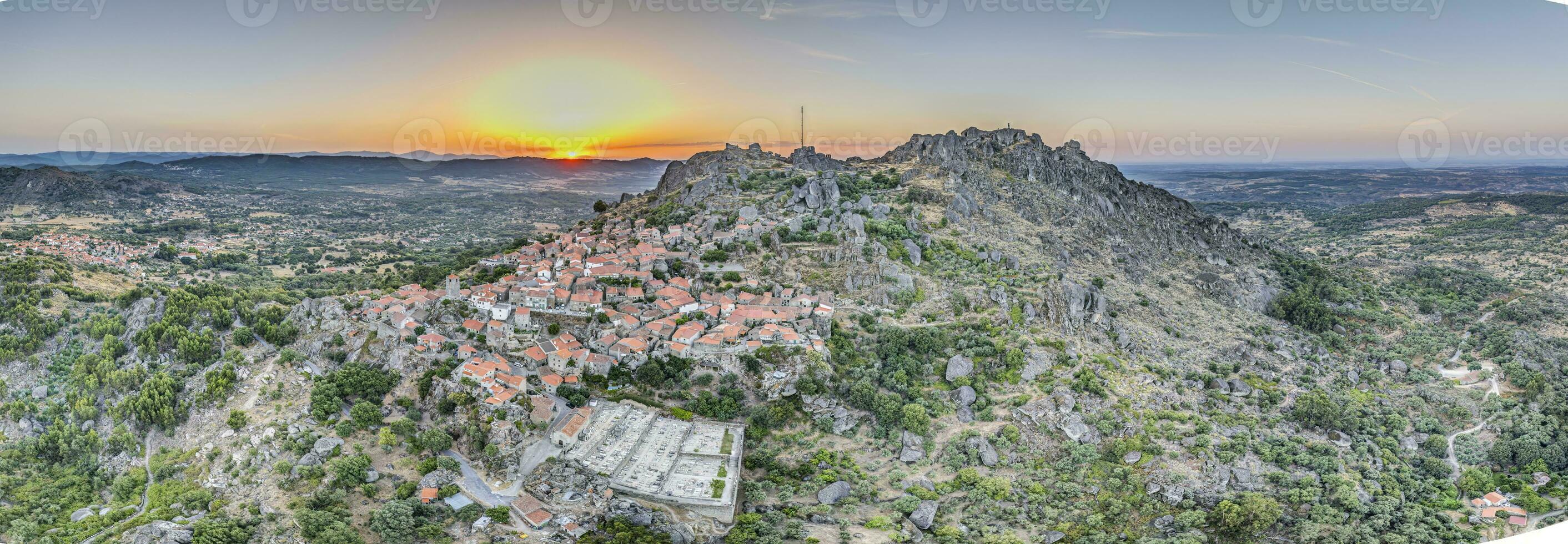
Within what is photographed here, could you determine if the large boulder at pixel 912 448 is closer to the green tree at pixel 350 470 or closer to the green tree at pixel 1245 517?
the green tree at pixel 1245 517

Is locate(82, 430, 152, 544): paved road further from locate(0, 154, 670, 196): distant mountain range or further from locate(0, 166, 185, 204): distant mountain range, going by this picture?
locate(0, 154, 670, 196): distant mountain range

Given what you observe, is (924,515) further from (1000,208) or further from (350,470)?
(1000,208)

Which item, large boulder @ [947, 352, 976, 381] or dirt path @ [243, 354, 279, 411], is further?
large boulder @ [947, 352, 976, 381]

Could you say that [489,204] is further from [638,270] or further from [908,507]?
[908,507]

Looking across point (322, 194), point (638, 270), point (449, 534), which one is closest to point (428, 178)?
point (322, 194)

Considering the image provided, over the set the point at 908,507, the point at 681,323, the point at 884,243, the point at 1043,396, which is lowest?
the point at 908,507

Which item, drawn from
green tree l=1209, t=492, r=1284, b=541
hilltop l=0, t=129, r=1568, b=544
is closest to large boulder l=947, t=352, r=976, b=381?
hilltop l=0, t=129, r=1568, b=544

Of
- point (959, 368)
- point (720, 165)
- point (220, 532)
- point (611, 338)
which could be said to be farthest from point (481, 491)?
point (720, 165)
